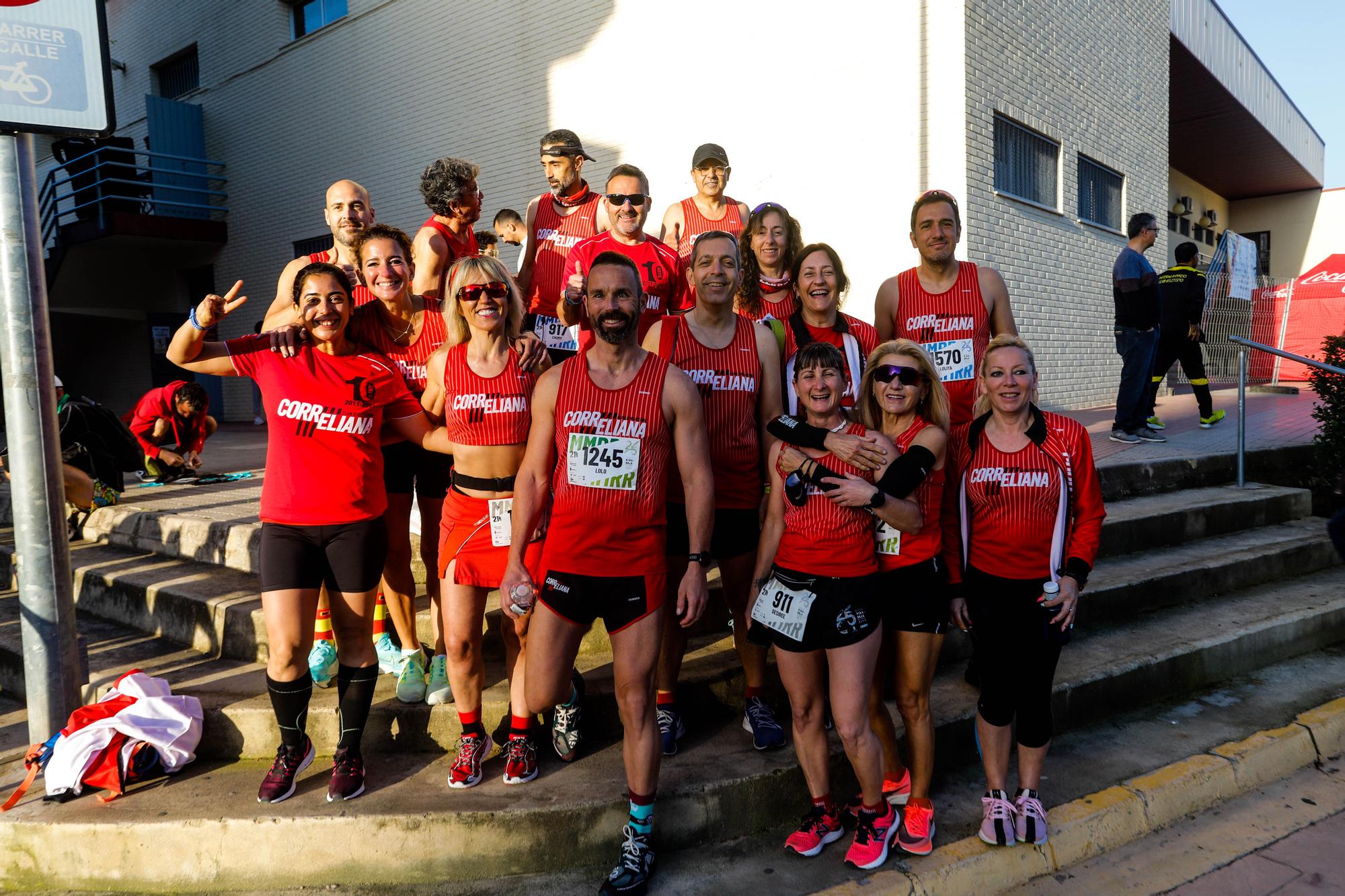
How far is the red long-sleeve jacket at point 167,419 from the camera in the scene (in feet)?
28.9

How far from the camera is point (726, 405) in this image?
3457 millimetres

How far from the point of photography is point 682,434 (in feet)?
10.2

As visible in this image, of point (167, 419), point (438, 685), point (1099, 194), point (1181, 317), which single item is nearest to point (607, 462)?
point (438, 685)

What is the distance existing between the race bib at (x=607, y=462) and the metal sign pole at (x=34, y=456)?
7.17 ft

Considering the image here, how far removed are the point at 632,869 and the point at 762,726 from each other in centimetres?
89

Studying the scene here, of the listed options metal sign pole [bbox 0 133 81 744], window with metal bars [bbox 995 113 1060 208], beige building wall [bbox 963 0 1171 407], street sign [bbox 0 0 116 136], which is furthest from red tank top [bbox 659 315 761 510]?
window with metal bars [bbox 995 113 1060 208]

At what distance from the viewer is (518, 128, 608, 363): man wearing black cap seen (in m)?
4.52

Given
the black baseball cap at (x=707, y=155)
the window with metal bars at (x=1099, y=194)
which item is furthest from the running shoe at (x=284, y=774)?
the window with metal bars at (x=1099, y=194)

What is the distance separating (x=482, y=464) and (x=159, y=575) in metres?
3.36

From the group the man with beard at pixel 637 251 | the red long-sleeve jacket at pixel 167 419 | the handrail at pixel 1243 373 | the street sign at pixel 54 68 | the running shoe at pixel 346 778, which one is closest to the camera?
the street sign at pixel 54 68

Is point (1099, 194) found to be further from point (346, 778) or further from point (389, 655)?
point (346, 778)

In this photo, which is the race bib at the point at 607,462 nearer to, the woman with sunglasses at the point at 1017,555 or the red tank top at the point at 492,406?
the red tank top at the point at 492,406

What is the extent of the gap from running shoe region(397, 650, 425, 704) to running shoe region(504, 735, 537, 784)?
0.61 m

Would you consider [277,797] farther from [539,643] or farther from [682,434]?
[682,434]
